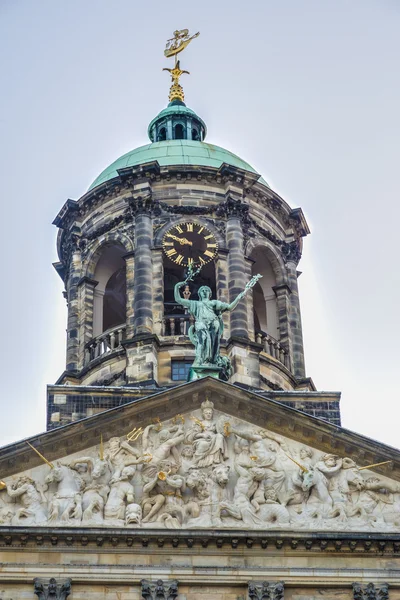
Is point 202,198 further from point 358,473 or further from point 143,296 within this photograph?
point 358,473

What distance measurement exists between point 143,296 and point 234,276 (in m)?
2.29

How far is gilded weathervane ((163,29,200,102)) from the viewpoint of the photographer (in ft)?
131

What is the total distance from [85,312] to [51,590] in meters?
10.2

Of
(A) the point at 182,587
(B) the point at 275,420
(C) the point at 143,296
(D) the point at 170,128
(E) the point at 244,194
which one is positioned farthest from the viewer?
(D) the point at 170,128

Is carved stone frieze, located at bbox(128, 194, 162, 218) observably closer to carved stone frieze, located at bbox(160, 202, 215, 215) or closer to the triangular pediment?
carved stone frieze, located at bbox(160, 202, 215, 215)

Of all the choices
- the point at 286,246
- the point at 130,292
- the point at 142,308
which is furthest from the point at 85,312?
the point at 286,246

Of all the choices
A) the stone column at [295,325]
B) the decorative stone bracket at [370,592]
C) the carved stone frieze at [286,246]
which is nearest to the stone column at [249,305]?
the carved stone frieze at [286,246]

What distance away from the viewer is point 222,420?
27.8m

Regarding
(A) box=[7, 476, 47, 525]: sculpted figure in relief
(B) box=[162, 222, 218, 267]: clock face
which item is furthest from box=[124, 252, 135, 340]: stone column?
(A) box=[7, 476, 47, 525]: sculpted figure in relief

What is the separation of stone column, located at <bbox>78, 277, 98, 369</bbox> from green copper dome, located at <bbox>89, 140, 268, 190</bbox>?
108 inches

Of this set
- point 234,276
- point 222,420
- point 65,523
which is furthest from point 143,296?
point 65,523

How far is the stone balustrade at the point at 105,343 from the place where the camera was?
3316 centimetres

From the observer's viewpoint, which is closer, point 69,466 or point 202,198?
point 69,466

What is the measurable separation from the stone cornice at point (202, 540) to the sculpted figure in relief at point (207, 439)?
1593 millimetres
